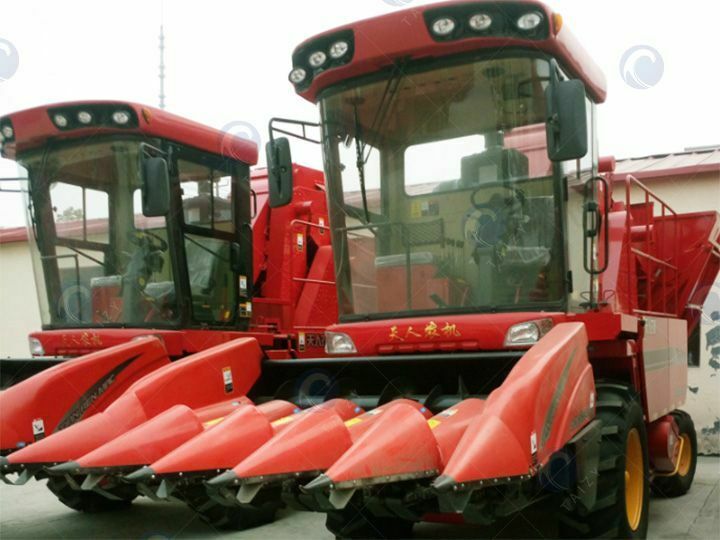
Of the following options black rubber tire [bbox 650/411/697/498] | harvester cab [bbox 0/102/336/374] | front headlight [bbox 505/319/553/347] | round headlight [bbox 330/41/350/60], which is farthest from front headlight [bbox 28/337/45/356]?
black rubber tire [bbox 650/411/697/498]

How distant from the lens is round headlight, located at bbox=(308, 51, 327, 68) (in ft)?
16.2

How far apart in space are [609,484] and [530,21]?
241 cm

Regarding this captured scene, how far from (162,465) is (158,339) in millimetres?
2226

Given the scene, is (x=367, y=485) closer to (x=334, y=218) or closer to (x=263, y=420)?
(x=263, y=420)

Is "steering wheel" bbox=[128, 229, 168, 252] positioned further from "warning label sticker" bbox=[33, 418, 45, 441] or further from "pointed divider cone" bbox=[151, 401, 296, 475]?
"pointed divider cone" bbox=[151, 401, 296, 475]

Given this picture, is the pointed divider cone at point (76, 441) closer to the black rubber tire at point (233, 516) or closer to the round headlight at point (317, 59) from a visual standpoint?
the black rubber tire at point (233, 516)

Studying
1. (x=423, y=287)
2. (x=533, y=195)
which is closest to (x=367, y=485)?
(x=423, y=287)

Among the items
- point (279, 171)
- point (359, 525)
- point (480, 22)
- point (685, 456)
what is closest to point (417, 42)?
point (480, 22)

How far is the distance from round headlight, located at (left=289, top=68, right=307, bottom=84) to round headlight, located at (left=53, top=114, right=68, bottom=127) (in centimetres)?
210

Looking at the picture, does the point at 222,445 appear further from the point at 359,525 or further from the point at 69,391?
the point at 69,391

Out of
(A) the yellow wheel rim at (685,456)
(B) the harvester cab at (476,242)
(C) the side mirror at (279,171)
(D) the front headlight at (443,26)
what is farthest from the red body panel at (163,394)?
(A) the yellow wheel rim at (685,456)

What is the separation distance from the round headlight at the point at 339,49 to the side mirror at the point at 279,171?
0.60 m

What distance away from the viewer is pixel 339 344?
16.2ft

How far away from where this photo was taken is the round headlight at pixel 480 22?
4496 millimetres
